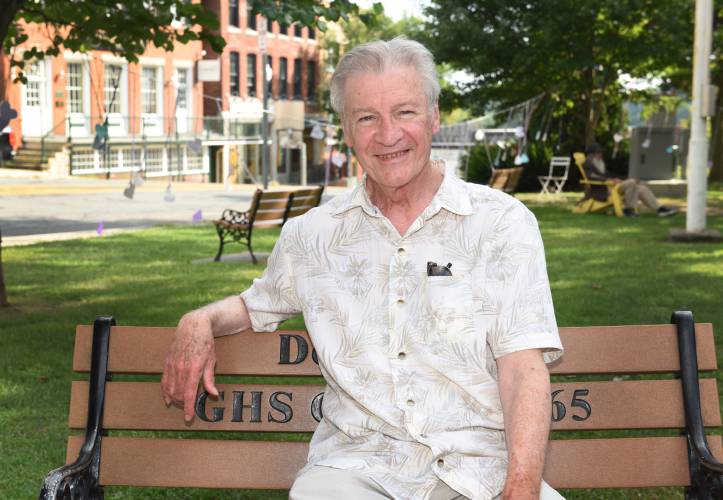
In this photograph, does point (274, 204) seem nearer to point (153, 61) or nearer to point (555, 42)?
point (555, 42)

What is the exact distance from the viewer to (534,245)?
3199 millimetres

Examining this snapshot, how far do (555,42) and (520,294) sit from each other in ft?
86.2

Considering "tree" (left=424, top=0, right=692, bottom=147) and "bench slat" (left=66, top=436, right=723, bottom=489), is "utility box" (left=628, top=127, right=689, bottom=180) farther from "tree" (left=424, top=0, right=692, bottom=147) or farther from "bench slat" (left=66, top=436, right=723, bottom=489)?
"bench slat" (left=66, top=436, right=723, bottom=489)

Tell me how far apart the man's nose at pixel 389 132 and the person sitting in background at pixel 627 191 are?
19.8 m

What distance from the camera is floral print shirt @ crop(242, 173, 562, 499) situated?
3.13 meters

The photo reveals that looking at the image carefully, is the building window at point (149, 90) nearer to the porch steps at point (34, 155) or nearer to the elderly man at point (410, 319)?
the porch steps at point (34, 155)

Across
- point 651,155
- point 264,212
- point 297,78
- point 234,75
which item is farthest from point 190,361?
point 297,78

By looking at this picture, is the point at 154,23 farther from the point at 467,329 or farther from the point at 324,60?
the point at 324,60

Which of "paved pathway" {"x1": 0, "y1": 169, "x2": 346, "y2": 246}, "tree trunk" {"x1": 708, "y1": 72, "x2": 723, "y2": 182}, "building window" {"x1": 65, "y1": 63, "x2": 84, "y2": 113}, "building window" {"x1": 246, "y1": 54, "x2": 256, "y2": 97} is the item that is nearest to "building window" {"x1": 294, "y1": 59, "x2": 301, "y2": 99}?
"building window" {"x1": 246, "y1": 54, "x2": 256, "y2": 97}

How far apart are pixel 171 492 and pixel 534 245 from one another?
8.39 feet

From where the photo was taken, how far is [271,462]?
3604mm

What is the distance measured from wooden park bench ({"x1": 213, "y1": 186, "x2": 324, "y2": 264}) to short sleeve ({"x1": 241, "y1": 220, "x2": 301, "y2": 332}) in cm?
1068

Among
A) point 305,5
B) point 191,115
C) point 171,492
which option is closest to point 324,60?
point 191,115

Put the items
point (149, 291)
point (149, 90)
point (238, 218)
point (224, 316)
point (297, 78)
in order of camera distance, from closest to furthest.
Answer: point (224, 316)
point (149, 291)
point (238, 218)
point (149, 90)
point (297, 78)
